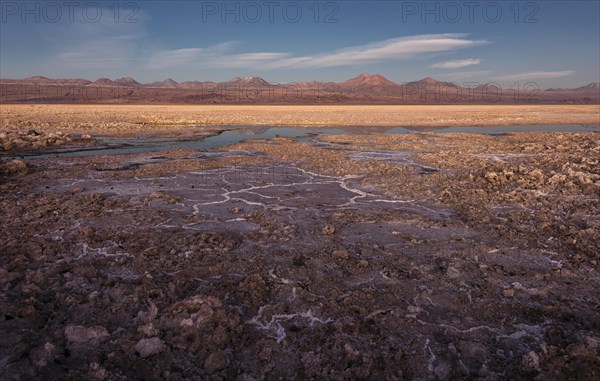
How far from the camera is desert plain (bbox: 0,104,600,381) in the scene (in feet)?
11.3

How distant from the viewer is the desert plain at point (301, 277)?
11.3 ft

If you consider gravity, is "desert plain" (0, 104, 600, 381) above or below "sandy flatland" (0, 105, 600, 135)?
below

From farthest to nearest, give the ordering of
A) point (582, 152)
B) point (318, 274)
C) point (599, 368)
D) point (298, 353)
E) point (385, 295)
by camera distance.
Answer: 1. point (582, 152)
2. point (318, 274)
3. point (385, 295)
4. point (298, 353)
5. point (599, 368)

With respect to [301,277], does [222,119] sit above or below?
above

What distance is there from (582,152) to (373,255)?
1246cm

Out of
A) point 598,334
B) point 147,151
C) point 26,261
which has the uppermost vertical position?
point 147,151

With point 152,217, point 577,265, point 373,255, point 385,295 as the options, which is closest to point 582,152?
point 577,265

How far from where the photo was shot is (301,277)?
4984 mm

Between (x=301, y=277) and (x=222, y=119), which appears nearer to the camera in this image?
(x=301, y=277)

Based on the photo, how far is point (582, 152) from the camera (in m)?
14.3

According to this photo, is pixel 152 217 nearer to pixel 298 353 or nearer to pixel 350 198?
pixel 350 198

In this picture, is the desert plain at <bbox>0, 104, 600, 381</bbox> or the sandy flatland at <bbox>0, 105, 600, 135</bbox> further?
the sandy flatland at <bbox>0, 105, 600, 135</bbox>

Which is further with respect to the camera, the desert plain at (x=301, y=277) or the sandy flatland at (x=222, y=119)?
the sandy flatland at (x=222, y=119)

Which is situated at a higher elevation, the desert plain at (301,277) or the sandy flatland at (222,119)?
the sandy flatland at (222,119)
